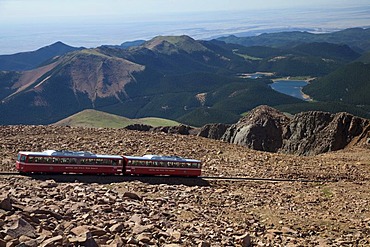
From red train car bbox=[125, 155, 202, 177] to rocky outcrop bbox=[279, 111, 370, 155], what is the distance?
33.6m

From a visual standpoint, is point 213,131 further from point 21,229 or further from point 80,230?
point 21,229

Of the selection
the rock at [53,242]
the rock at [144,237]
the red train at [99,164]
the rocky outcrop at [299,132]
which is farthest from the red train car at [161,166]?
the rocky outcrop at [299,132]

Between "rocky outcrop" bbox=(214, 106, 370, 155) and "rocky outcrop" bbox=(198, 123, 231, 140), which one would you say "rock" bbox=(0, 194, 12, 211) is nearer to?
"rocky outcrop" bbox=(214, 106, 370, 155)

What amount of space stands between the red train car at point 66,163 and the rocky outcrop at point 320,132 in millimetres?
40342

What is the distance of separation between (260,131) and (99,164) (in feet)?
143

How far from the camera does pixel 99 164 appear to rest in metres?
39.7

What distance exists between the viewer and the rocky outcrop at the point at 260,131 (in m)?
76.4

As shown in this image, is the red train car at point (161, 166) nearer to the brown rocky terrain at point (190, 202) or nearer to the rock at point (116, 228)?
the brown rocky terrain at point (190, 202)

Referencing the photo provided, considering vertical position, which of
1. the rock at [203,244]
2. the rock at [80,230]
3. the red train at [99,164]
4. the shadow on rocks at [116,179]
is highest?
the rock at [80,230]

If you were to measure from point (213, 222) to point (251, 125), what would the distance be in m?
52.9

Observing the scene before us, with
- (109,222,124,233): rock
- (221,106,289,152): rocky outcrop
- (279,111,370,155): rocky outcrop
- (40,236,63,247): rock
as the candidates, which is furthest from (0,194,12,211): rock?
(221,106,289,152): rocky outcrop

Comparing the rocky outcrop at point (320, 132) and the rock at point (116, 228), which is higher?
the rock at point (116, 228)

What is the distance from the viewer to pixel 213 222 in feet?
88.4

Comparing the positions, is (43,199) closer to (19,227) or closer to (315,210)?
(19,227)
